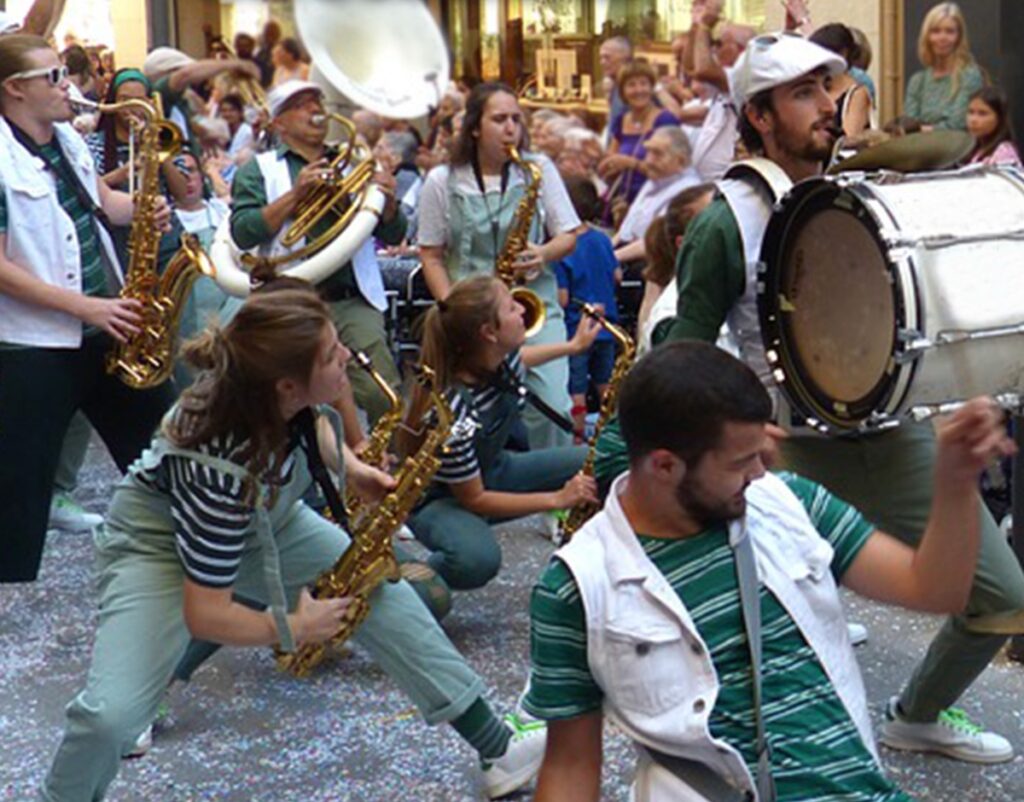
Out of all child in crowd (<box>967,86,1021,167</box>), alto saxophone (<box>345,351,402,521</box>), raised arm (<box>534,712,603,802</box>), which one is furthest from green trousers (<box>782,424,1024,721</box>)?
child in crowd (<box>967,86,1021,167</box>)

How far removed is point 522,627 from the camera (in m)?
5.55

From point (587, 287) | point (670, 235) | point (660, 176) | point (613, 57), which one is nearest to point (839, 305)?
point (670, 235)

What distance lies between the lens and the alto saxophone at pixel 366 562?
3.98m

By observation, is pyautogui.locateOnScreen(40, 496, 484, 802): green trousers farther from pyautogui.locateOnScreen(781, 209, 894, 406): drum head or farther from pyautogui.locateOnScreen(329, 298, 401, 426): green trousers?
pyautogui.locateOnScreen(329, 298, 401, 426): green trousers

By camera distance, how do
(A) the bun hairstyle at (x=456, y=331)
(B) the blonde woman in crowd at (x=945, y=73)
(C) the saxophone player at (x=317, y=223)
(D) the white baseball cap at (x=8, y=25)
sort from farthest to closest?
(B) the blonde woman in crowd at (x=945, y=73), (D) the white baseball cap at (x=8, y=25), (C) the saxophone player at (x=317, y=223), (A) the bun hairstyle at (x=456, y=331)

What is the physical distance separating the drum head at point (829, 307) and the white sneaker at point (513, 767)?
3.35ft

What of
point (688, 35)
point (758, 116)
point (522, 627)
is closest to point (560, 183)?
point (522, 627)

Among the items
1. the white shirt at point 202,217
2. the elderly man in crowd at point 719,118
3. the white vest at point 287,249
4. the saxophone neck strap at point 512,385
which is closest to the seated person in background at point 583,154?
the elderly man in crowd at point 719,118

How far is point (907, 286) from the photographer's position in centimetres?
342

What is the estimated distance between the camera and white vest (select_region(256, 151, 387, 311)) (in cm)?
624

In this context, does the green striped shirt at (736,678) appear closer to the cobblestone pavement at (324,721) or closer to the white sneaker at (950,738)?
the cobblestone pavement at (324,721)

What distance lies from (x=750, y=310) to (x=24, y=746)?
215cm

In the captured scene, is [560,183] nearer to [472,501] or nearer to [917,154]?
[472,501]

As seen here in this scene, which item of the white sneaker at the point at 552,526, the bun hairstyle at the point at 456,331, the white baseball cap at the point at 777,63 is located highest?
the white baseball cap at the point at 777,63
